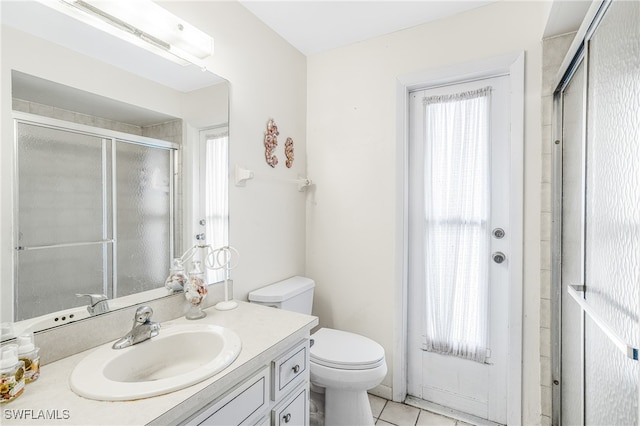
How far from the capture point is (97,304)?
104 centimetres

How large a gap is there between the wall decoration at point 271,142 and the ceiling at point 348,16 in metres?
0.58

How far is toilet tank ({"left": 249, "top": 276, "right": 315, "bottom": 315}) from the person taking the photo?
64.3 inches

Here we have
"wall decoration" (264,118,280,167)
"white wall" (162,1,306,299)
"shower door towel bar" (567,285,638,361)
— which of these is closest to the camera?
"shower door towel bar" (567,285,638,361)

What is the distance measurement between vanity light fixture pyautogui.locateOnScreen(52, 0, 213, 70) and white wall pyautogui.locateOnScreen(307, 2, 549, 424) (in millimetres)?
974

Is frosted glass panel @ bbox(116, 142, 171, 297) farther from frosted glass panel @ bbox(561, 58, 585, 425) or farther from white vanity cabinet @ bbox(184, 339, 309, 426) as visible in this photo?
frosted glass panel @ bbox(561, 58, 585, 425)

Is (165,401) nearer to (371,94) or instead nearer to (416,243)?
(416,243)

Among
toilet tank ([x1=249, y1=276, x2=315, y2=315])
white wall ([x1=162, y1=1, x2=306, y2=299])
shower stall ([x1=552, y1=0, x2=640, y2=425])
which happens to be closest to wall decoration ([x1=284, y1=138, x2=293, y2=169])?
white wall ([x1=162, y1=1, x2=306, y2=299])

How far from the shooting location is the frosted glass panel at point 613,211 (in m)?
0.71

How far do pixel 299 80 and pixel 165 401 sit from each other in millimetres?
1961

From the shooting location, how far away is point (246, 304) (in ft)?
4.85

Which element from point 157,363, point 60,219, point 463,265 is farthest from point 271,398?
point 463,265

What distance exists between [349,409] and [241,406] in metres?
0.87

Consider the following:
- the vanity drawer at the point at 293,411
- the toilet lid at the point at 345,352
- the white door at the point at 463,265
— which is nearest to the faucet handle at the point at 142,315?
the vanity drawer at the point at 293,411

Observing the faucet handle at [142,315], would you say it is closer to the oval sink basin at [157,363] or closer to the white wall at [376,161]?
the oval sink basin at [157,363]
